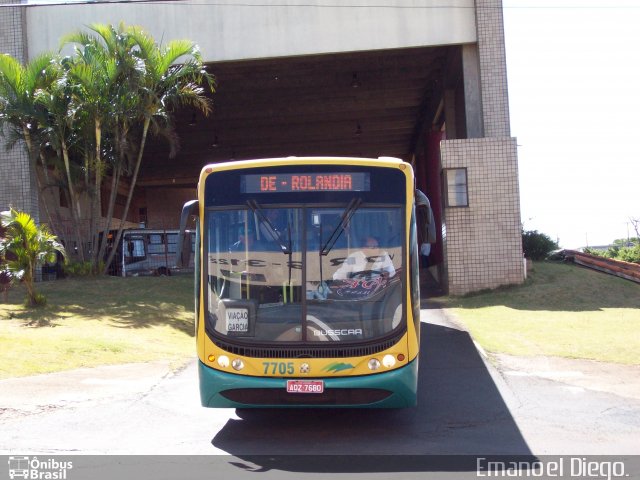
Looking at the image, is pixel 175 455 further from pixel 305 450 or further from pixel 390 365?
pixel 390 365

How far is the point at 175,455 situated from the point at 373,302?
98.3 inches

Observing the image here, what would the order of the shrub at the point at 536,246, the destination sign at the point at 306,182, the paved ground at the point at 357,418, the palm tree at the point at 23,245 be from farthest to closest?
the shrub at the point at 536,246 → the palm tree at the point at 23,245 → the destination sign at the point at 306,182 → the paved ground at the point at 357,418

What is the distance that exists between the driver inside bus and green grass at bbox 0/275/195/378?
6158 millimetres

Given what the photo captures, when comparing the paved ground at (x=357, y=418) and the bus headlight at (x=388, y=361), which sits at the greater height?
the bus headlight at (x=388, y=361)

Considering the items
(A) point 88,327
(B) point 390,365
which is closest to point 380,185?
(B) point 390,365

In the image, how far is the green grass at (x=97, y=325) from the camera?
12.3 metres

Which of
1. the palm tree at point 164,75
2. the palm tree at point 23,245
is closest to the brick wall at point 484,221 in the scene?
the palm tree at point 164,75

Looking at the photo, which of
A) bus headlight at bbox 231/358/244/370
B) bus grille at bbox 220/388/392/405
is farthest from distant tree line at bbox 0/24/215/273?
bus grille at bbox 220/388/392/405

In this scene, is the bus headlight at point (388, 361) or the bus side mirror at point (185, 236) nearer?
the bus headlight at point (388, 361)

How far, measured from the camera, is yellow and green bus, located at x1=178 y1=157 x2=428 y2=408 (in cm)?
732

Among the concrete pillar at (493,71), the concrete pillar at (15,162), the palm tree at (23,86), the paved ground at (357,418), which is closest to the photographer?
the paved ground at (357,418)

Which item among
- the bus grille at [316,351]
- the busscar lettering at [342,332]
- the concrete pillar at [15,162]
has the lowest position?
the bus grille at [316,351]

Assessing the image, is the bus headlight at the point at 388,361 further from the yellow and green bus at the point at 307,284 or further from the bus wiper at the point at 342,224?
the bus wiper at the point at 342,224

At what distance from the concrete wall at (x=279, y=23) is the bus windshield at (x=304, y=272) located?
1489 cm
